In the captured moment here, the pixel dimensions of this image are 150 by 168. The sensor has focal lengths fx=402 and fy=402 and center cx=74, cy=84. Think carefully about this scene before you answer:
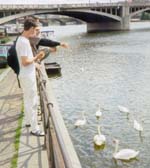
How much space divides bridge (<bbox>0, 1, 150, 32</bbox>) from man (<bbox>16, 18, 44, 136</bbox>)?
6343 cm

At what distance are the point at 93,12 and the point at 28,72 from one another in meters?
76.6

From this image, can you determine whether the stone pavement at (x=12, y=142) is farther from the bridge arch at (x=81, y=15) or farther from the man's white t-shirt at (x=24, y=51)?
the bridge arch at (x=81, y=15)

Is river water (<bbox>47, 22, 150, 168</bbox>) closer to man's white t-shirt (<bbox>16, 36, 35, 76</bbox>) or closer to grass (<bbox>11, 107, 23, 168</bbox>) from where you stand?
grass (<bbox>11, 107, 23, 168</bbox>)

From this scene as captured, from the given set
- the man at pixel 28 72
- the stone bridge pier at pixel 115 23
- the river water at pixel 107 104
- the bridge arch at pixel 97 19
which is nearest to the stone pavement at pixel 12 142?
the man at pixel 28 72

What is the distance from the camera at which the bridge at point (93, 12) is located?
74.2 metres

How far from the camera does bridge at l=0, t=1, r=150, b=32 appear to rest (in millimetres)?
74188

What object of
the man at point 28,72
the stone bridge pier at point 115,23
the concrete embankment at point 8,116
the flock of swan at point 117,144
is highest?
the man at point 28,72

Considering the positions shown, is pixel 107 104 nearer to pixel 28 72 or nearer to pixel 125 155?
pixel 125 155

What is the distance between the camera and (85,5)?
83.5 meters

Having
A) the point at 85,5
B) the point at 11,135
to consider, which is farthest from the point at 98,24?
the point at 11,135

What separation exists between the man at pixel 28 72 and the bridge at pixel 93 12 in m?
63.4

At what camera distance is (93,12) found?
8269 cm

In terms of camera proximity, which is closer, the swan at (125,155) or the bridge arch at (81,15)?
the swan at (125,155)

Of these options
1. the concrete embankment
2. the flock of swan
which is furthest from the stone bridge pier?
the flock of swan
